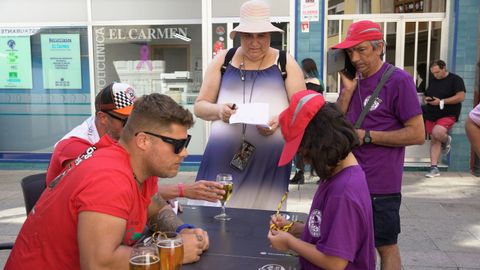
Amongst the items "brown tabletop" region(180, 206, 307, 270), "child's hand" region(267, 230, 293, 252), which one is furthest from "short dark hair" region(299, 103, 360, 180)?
"brown tabletop" region(180, 206, 307, 270)

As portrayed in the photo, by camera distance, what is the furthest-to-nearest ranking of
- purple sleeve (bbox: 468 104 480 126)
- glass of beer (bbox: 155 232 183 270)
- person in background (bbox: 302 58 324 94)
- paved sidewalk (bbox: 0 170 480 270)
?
person in background (bbox: 302 58 324 94), paved sidewalk (bbox: 0 170 480 270), purple sleeve (bbox: 468 104 480 126), glass of beer (bbox: 155 232 183 270)

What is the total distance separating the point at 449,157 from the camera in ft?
25.6

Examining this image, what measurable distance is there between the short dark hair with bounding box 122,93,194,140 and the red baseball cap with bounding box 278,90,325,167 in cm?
39

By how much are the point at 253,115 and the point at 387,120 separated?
2.71ft

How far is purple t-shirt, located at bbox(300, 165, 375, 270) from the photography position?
171 cm

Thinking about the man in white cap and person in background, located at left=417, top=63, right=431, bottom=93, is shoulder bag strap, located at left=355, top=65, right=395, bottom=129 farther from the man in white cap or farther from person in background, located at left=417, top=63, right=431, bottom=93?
person in background, located at left=417, top=63, right=431, bottom=93

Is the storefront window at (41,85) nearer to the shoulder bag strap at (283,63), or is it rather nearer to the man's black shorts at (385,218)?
the shoulder bag strap at (283,63)

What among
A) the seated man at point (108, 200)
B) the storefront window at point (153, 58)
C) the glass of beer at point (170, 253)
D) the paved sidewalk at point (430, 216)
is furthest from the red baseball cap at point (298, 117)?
the storefront window at point (153, 58)

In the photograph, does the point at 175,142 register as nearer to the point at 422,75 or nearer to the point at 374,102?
the point at 374,102

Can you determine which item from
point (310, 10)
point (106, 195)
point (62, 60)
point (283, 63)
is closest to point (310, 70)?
point (310, 10)

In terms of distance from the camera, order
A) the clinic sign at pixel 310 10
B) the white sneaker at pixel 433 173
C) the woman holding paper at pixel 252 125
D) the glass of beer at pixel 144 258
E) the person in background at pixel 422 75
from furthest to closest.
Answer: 1. the person in background at pixel 422 75
2. the clinic sign at pixel 310 10
3. the white sneaker at pixel 433 173
4. the woman holding paper at pixel 252 125
5. the glass of beer at pixel 144 258

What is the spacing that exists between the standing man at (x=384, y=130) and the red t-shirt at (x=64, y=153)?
159 centimetres

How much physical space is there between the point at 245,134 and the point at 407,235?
2662 millimetres

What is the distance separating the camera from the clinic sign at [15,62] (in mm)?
8484
